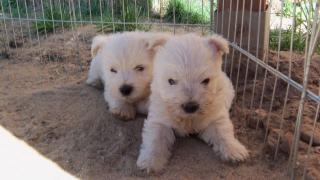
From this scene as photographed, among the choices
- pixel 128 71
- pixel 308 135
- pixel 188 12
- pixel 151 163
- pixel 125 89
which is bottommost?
pixel 151 163

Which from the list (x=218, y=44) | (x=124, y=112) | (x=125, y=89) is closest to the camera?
(x=218, y=44)

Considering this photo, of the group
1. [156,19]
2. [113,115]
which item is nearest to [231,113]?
[113,115]

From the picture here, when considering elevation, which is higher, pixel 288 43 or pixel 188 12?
pixel 188 12

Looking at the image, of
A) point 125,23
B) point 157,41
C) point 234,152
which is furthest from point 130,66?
point 125,23

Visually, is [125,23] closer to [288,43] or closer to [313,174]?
[288,43]

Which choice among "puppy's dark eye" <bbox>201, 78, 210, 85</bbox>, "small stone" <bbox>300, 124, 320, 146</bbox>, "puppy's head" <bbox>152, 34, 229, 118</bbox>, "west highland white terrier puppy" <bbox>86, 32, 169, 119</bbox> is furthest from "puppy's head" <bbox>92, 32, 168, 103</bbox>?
"small stone" <bbox>300, 124, 320, 146</bbox>

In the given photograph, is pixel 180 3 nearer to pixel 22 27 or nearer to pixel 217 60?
pixel 22 27

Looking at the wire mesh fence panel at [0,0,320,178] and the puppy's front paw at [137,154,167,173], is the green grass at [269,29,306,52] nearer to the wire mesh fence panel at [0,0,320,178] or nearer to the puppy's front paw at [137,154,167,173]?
the wire mesh fence panel at [0,0,320,178]
